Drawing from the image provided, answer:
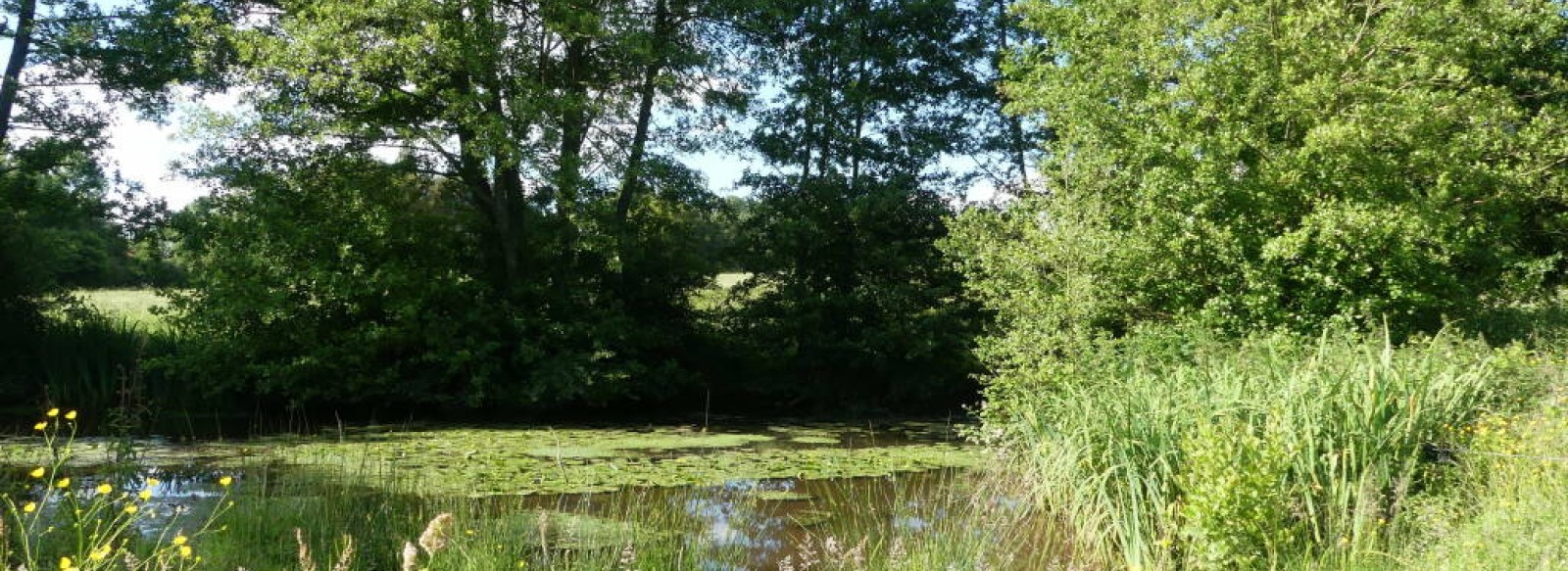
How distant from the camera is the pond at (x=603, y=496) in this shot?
17.8 ft

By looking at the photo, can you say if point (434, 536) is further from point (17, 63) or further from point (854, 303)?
point (17, 63)

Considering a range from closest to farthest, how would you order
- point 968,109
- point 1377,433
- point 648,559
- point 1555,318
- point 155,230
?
point 648,559, point 1377,433, point 1555,318, point 155,230, point 968,109

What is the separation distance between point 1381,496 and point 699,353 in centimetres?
1298

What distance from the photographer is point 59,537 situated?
464cm

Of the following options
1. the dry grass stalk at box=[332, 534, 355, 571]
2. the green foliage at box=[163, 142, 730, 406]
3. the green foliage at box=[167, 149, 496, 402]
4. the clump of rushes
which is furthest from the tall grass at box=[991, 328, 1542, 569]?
the green foliage at box=[167, 149, 496, 402]

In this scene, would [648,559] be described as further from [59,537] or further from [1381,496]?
[1381,496]

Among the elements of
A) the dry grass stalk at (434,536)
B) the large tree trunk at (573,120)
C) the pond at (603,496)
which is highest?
the large tree trunk at (573,120)

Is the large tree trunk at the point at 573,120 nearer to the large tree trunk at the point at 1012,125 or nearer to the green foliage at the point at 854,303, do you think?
the green foliage at the point at 854,303

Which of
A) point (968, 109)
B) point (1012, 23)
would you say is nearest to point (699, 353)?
point (968, 109)

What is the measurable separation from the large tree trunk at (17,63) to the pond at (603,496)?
798 cm

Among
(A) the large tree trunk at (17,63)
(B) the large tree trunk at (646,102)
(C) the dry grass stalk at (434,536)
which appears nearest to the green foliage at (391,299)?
(B) the large tree trunk at (646,102)

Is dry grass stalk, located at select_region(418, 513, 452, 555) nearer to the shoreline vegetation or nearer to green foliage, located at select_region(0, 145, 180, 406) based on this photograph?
the shoreline vegetation

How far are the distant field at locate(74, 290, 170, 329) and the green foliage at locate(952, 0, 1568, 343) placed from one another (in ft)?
48.1

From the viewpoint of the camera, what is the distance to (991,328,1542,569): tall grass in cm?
516
